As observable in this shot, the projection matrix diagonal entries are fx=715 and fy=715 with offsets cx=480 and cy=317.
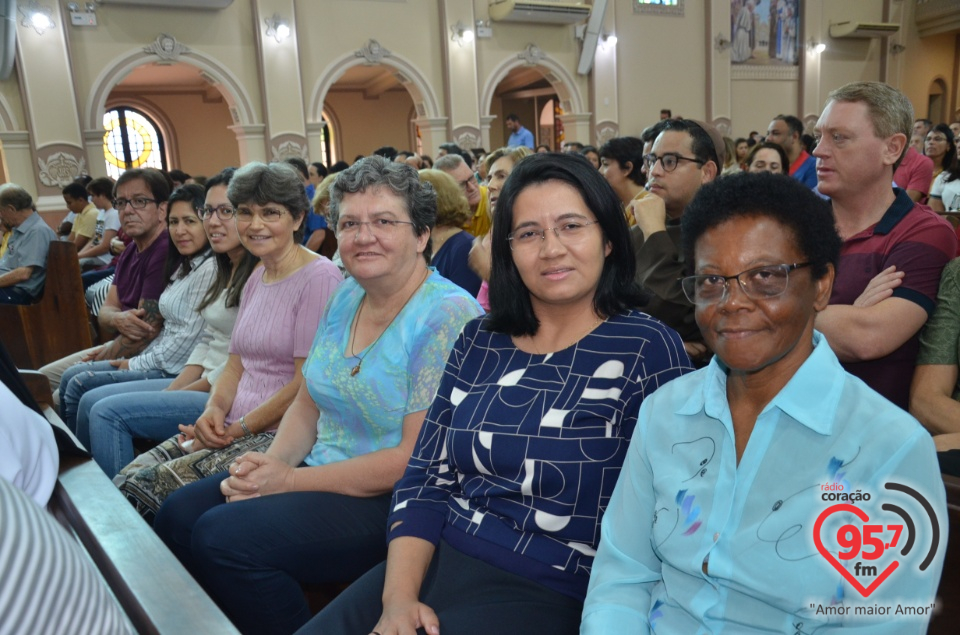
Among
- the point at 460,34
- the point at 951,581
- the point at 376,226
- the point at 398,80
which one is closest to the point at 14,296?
the point at 376,226

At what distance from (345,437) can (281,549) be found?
40 centimetres

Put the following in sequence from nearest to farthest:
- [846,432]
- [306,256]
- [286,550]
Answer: [846,432], [286,550], [306,256]

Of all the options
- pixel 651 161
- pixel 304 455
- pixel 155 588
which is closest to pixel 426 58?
pixel 651 161

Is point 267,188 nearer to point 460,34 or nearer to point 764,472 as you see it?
point 764,472

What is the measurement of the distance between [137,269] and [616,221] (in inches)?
121

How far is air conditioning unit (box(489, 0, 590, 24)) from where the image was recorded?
1281cm

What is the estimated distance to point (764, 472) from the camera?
3.55 feet

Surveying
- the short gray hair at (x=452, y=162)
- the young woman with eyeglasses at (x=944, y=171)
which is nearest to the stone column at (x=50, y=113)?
the short gray hair at (x=452, y=162)

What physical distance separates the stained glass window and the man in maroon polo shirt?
16306 millimetres

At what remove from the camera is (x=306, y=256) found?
2.68 metres

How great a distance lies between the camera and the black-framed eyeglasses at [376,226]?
200 centimetres

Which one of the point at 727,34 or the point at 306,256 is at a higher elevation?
the point at 727,34

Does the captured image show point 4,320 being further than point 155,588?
Yes

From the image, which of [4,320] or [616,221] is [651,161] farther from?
[4,320]
